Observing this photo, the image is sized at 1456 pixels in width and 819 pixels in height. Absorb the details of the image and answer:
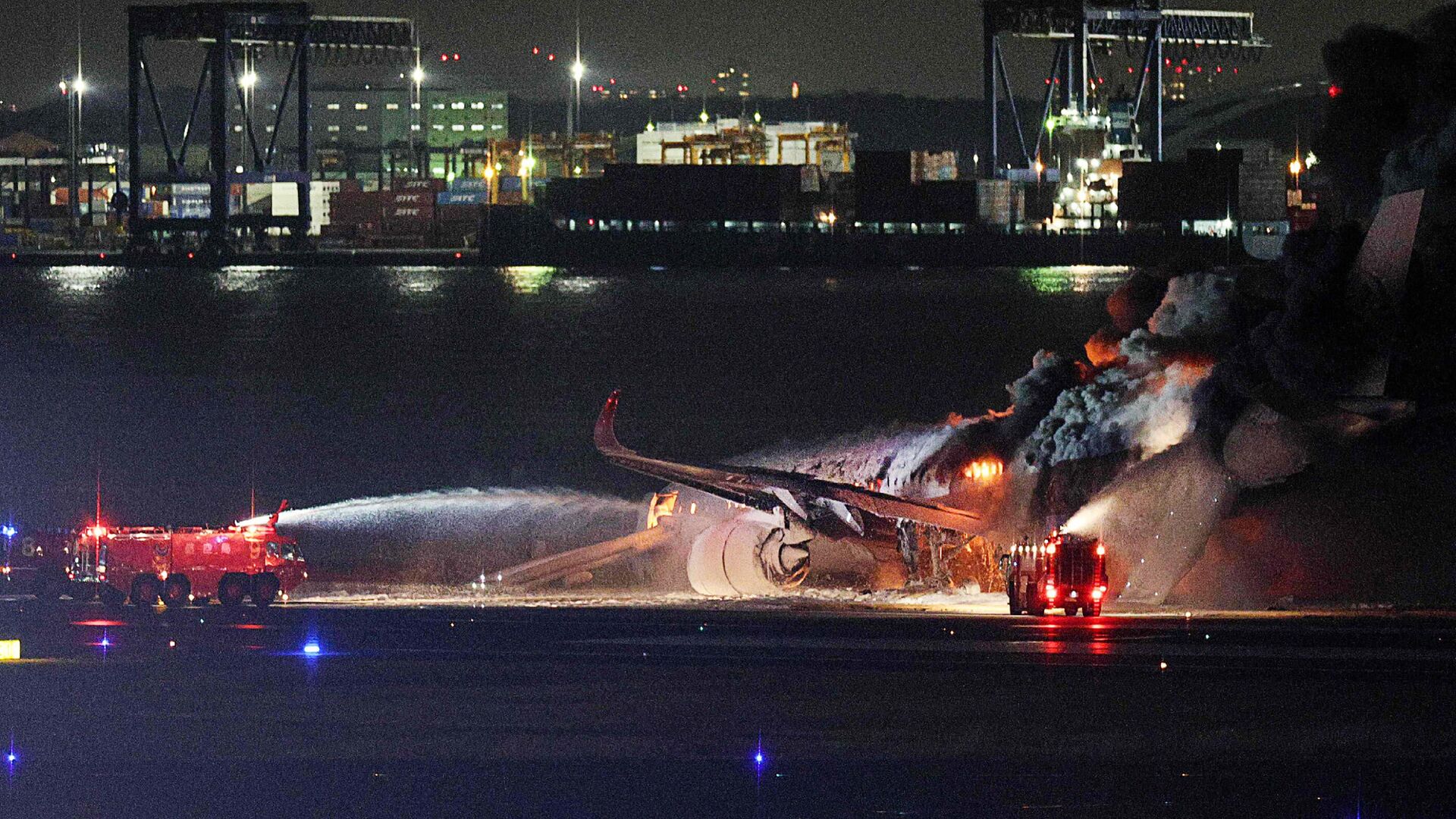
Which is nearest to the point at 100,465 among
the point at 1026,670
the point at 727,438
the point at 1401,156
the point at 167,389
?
the point at 727,438

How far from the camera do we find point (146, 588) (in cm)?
3934

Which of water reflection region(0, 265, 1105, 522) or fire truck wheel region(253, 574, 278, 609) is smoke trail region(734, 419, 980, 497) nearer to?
fire truck wheel region(253, 574, 278, 609)

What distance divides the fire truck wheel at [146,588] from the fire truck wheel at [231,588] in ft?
4.15

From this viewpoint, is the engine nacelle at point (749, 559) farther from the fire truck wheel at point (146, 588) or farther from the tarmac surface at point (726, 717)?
the fire truck wheel at point (146, 588)

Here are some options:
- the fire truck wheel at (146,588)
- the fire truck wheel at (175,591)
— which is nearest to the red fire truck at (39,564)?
the fire truck wheel at (146,588)

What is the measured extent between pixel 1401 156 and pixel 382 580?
26847 mm

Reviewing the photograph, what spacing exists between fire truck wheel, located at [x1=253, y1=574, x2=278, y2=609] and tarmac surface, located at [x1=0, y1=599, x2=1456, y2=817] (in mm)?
4439

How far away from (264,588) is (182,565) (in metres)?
1.72

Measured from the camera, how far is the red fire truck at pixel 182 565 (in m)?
39.2

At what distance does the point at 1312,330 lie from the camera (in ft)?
142

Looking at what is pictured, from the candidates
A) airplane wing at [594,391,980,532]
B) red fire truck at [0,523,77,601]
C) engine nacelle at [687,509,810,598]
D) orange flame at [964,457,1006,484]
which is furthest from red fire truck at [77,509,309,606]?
orange flame at [964,457,1006,484]

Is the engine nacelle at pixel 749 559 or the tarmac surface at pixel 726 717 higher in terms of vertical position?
the tarmac surface at pixel 726 717

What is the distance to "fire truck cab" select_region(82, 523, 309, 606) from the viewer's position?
39156mm

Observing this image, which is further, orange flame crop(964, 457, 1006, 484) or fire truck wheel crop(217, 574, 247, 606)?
orange flame crop(964, 457, 1006, 484)
